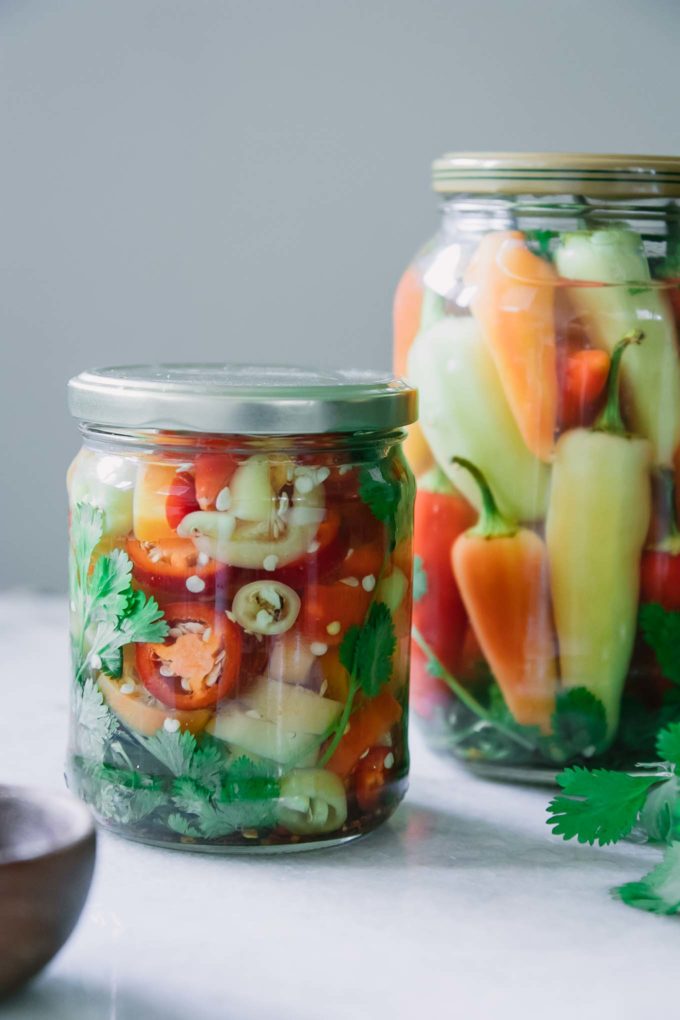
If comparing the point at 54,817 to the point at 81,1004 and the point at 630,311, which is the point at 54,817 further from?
the point at 630,311

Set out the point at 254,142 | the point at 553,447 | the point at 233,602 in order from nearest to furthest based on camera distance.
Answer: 1. the point at 233,602
2. the point at 553,447
3. the point at 254,142

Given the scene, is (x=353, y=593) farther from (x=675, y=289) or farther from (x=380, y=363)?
(x=380, y=363)

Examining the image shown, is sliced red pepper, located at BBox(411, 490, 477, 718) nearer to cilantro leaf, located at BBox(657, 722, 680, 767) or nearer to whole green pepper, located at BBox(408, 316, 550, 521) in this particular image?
whole green pepper, located at BBox(408, 316, 550, 521)

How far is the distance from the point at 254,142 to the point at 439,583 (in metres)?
0.46

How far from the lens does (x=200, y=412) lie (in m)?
0.64

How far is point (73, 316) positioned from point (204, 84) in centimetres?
21

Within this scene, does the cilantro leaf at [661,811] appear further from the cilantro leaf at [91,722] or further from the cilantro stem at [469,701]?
the cilantro leaf at [91,722]

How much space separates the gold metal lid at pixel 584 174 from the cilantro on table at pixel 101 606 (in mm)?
278

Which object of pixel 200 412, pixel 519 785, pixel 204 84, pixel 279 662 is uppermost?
pixel 204 84

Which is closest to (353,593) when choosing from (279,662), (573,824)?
(279,662)

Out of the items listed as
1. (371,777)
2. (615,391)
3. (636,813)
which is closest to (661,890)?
(636,813)

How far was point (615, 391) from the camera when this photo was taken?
75 cm

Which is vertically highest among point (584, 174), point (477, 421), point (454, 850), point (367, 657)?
point (584, 174)

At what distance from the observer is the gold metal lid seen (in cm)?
75
